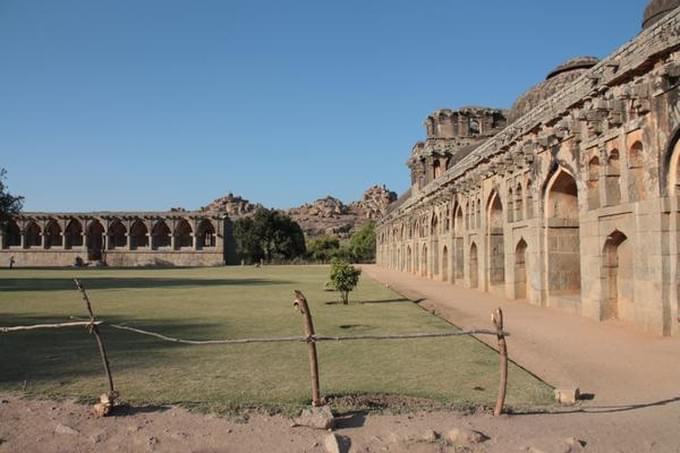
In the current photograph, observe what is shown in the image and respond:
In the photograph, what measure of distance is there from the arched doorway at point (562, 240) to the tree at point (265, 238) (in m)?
49.5

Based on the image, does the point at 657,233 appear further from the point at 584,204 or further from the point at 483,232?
the point at 483,232

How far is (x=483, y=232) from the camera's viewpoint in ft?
70.2

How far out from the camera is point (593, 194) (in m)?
12.9

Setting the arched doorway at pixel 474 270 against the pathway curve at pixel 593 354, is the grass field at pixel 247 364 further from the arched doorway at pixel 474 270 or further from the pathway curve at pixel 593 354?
the arched doorway at pixel 474 270

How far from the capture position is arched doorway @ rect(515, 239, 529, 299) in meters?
17.5

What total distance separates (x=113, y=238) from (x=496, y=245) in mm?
54434

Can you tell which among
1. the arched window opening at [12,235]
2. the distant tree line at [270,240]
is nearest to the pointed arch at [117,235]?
the arched window opening at [12,235]

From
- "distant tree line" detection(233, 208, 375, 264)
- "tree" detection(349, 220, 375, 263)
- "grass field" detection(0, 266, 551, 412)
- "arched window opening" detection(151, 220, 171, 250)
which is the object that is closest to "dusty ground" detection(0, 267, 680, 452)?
"grass field" detection(0, 266, 551, 412)

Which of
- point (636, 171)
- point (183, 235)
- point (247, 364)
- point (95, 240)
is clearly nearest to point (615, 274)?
point (636, 171)

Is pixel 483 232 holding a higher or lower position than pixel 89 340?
higher

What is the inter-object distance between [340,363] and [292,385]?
4.46ft

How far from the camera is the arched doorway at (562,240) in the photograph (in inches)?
608

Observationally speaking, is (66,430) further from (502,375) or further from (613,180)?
(613,180)

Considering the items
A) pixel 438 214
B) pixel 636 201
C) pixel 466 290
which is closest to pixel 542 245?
pixel 636 201
